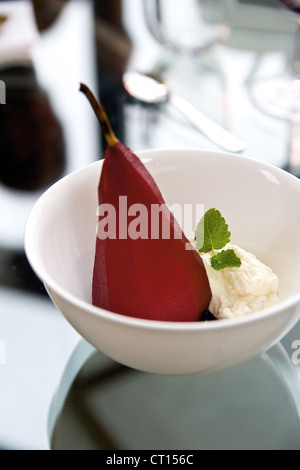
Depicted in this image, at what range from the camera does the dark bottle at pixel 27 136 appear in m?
0.69

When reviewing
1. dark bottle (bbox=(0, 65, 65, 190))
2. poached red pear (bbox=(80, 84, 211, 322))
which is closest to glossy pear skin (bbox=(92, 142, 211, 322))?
poached red pear (bbox=(80, 84, 211, 322))

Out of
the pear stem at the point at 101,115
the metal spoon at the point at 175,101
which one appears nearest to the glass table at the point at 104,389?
the metal spoon at the point at 175,101

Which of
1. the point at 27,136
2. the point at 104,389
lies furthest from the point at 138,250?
the point at 27,136

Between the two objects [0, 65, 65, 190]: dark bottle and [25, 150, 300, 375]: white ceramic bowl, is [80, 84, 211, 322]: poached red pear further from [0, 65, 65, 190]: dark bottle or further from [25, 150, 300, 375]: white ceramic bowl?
[0, 65, 65, 190]: dark bottle

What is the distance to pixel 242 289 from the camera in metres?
0.44

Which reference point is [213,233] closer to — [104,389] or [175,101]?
[104,389]

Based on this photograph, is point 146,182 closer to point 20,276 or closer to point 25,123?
point 20,276

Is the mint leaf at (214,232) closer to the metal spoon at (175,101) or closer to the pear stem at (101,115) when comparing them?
the pear stem at (101,115)

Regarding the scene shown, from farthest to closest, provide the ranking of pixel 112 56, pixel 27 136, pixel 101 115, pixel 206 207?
pixel 112 56, pixel 27 136, pixel 206 207, pixel 101 115

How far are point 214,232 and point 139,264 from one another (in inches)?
2.9

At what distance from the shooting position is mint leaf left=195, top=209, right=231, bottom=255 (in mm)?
460

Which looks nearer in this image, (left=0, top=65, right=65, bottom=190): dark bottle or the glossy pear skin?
the glossy pear skin

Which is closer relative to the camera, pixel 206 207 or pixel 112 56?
pixel 206 207

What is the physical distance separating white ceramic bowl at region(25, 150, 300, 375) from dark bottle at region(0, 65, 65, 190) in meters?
0.20
